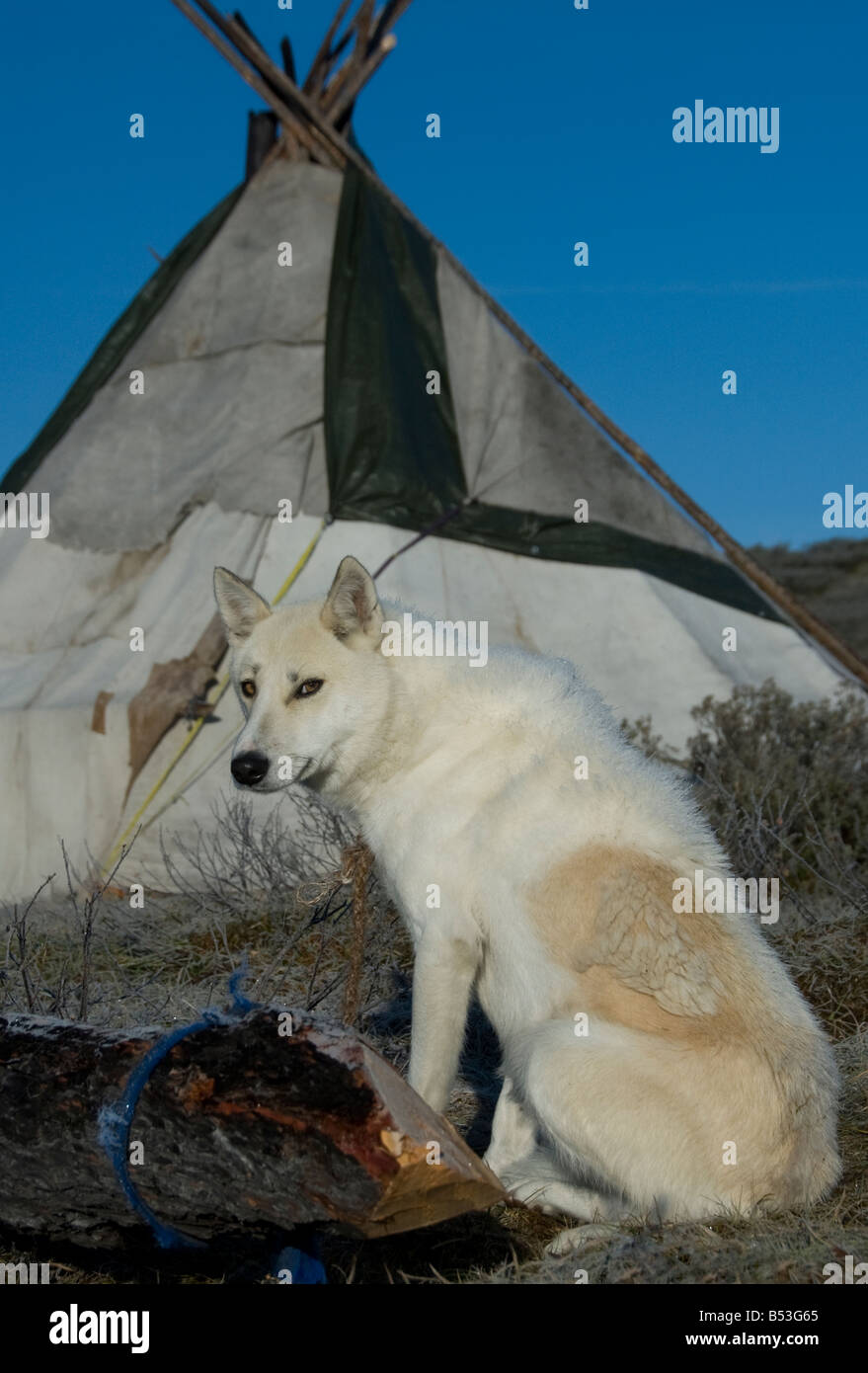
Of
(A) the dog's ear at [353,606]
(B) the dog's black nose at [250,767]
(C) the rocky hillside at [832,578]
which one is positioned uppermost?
(C) the rocky hillside at [832,578]

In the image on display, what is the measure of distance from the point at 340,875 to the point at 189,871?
13.3ft

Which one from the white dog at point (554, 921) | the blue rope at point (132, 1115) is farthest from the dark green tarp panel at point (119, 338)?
the blue rope at point (132, 1115)

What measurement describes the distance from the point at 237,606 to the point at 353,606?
1.65ft

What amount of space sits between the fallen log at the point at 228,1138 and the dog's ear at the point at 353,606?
157cm

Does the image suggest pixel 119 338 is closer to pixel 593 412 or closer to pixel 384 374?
pixel 384 374

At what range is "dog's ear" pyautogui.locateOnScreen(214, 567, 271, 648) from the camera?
4.62 meters

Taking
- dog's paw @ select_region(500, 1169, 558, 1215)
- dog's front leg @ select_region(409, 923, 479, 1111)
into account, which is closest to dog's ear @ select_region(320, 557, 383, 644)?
dog's front leg @ select_region(409, 923, 479, 1111)

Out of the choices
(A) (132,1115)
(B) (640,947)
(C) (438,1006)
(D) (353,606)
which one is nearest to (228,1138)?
(A) (132,1115)

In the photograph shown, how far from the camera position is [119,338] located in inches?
441

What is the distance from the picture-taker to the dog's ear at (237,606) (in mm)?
4625

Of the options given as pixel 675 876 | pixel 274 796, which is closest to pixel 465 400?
pixel 274 796

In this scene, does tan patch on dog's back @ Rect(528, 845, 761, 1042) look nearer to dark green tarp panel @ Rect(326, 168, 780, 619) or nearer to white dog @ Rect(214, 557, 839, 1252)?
white dog @ Rect(214, 557, 839, 1252)

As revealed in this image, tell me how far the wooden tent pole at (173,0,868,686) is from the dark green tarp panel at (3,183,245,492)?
3.15 ft

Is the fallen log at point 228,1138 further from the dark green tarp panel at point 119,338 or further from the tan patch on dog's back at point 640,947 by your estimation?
the dark green tarp panel at point 119,338
